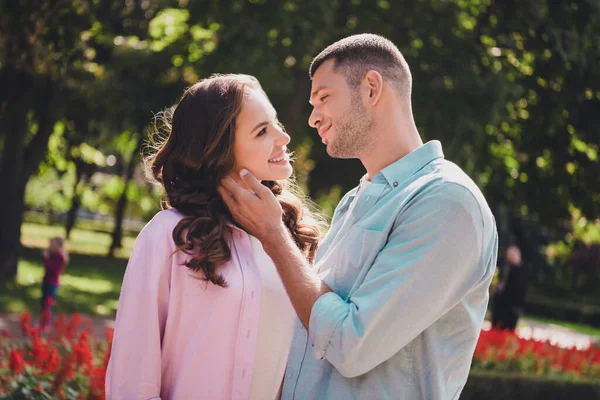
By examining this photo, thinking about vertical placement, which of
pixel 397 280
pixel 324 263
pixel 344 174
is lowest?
pixel 344 174

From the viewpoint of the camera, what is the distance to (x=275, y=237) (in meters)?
3.00

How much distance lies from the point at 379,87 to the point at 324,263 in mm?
705

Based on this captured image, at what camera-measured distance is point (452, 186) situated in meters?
2.74

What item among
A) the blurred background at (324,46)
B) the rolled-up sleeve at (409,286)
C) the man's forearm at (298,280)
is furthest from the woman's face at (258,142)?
the blurred background at (324,46)

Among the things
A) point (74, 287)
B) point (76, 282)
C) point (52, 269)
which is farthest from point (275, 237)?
point (76, 282)

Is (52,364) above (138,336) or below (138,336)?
below

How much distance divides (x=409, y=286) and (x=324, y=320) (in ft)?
1.01

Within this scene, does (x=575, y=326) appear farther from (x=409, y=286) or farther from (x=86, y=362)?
(x=409, y=286)

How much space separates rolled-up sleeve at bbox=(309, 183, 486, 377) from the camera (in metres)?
2.66

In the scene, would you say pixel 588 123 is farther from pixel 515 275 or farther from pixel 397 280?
pixel 397 280

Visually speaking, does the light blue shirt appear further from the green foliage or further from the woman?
the green foliage

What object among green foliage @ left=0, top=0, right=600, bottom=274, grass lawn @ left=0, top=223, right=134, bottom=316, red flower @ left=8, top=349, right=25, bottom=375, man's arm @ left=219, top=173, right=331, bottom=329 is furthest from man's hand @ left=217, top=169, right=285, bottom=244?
grass lawn @ left=0, top=223, right=134, bottom=316

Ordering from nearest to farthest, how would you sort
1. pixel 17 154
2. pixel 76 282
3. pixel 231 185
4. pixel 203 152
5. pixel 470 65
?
1. pixel 231 185
2. pixel 203 152
3. pixel 470 65
4. pixel 17 154
5. pixel 76 282

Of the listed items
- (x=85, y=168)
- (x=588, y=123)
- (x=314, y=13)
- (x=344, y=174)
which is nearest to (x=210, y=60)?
(x=314, y=13)
